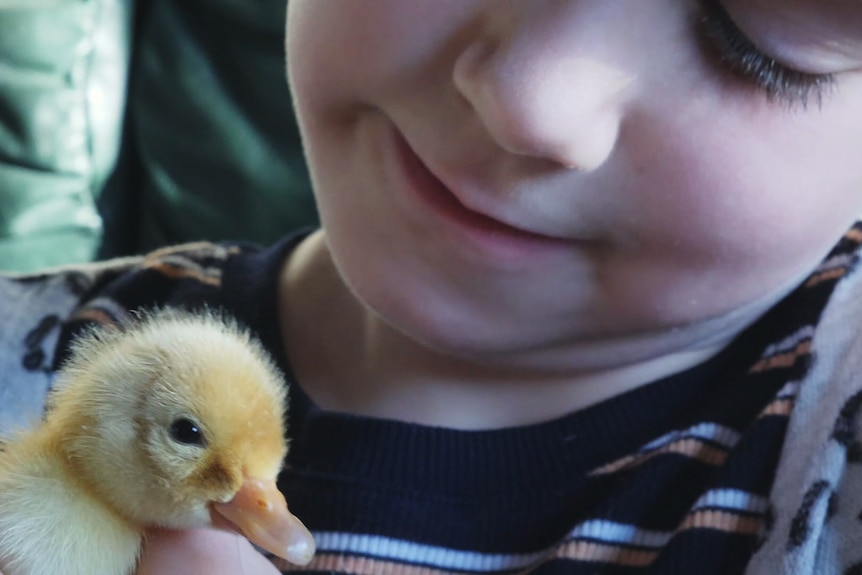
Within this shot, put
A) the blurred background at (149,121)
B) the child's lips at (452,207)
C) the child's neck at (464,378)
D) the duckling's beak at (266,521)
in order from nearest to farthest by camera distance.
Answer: the duckling's beak at (266,521), the child's lips at (452,207), the child's neck at (464,378), the blurred background at (149,121)

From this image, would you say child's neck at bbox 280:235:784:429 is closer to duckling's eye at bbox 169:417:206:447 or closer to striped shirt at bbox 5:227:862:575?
striped shirt at bbox 5:227:862:575

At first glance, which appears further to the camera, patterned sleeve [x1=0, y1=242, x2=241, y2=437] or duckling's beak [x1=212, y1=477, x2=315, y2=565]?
patterned sleeve [x1=0, y1=242, x2=241, y2=437]

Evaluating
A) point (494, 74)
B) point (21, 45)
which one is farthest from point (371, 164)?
point (21, 45)

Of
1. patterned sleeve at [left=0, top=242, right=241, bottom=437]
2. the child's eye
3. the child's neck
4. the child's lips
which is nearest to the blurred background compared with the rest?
patterned sleeve at [left=0, top=242, right=241, bottom=437]

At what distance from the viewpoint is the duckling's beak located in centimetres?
40

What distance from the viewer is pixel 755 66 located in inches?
17.7

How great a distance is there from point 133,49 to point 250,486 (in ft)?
3.18

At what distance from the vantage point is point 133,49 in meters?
1.24

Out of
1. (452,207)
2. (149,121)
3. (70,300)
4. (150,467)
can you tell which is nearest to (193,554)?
(150,467)

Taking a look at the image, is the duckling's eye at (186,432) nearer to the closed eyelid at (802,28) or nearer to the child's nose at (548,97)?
the child's nose at (548,97)

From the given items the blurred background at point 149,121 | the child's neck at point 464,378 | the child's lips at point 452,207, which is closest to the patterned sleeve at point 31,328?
the child's neck at point 464,378

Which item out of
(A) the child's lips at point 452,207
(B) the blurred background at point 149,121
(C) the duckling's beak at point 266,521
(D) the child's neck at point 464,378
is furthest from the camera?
(B) the blurred background at point 149,121

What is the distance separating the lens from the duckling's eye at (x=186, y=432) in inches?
16.1

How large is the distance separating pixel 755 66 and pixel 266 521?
0.31 meters
